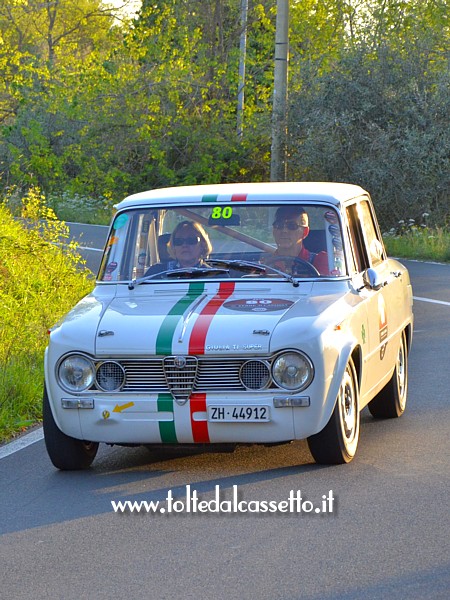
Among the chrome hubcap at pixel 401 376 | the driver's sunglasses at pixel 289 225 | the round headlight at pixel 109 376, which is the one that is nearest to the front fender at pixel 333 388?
the round headlight at pixel 109 376

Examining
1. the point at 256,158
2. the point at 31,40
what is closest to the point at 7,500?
the point at 256,158

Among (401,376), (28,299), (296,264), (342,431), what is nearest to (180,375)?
(342,431)

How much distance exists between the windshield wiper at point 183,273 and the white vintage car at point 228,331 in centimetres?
1

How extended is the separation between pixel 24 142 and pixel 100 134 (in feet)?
29.8

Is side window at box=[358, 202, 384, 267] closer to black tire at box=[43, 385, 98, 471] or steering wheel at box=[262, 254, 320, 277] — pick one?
steering wheel at box=[262, 254, 320, 277]

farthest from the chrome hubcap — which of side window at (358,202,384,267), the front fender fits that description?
the front fender

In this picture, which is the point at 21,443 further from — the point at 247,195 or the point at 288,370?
the point at 288,370

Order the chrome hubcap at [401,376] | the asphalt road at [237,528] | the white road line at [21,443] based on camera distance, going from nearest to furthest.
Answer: the asphalt road at [237,528]
the white road line at [21,443]
the chrome hubcap at [401,376]

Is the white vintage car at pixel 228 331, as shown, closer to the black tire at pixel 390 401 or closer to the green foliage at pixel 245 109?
the black tire at pixel 390 401

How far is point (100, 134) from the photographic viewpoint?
37.7 m

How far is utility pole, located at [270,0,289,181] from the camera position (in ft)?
84.8

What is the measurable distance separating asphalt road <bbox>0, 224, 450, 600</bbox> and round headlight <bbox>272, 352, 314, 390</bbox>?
21.4 inches

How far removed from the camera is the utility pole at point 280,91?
84.8ft

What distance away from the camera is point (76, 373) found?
23.5 feet
